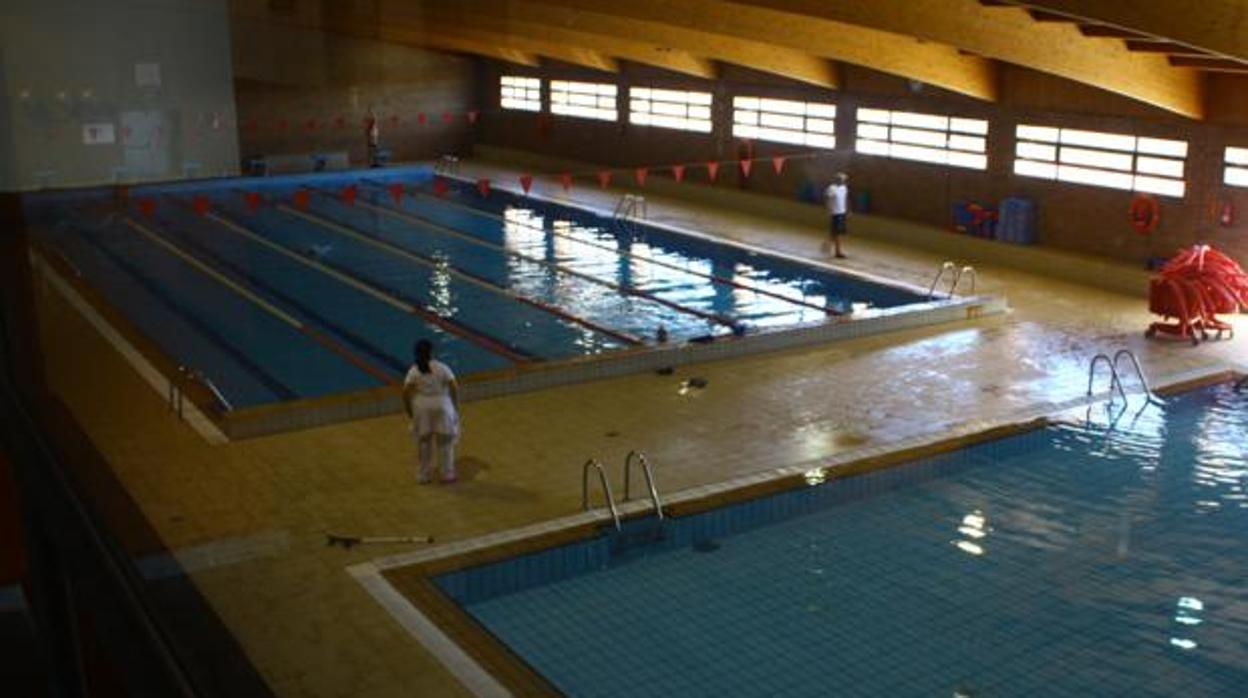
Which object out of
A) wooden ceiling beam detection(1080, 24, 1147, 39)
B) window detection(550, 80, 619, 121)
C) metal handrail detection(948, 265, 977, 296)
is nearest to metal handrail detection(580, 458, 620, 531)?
metal handrail detection(948, 265, 977, 296)

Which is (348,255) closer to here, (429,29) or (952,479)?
(429,29)

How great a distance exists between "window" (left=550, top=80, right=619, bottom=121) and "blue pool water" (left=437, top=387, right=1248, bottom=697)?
16.9 metres

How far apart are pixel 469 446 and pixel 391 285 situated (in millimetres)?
6155

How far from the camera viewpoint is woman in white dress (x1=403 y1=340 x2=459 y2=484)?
7648 millimetres

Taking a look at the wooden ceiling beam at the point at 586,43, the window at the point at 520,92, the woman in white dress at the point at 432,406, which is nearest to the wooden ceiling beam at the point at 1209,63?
the wooden ceiling beam at the point at 586,43

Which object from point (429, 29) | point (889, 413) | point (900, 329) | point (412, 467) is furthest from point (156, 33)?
point (429, 29)

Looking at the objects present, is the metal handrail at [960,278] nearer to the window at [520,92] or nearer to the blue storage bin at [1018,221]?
the blue storage bin at [1018,221]

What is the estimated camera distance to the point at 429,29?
15188 millimetres

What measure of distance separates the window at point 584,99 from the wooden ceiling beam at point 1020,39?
12.3 m

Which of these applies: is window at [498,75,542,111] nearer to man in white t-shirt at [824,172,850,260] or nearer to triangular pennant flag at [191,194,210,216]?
triangular pennant flag at [191,194,210,216]

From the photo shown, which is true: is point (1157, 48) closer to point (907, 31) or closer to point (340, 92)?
point (907, 31)

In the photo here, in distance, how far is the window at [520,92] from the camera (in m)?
26.0

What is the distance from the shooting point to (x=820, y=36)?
14.8 metres

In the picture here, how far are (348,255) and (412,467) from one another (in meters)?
8.58
